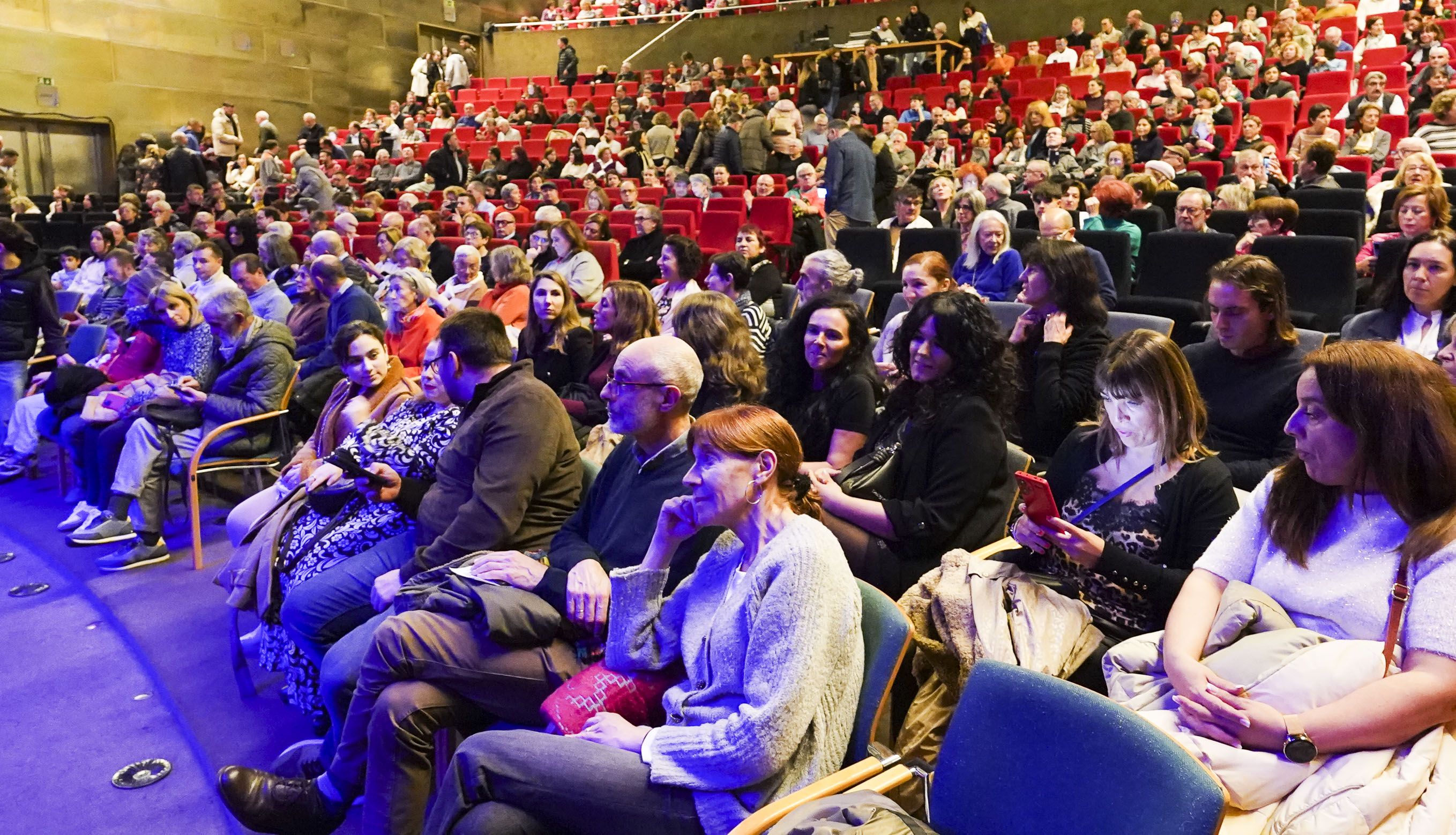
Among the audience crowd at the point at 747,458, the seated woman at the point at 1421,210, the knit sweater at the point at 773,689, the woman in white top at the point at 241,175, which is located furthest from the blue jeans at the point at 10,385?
the woman in white top at the point at 241,175

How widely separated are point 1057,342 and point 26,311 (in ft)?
16.8

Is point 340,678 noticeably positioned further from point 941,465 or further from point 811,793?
point 941,465

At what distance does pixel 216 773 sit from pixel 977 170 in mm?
5909

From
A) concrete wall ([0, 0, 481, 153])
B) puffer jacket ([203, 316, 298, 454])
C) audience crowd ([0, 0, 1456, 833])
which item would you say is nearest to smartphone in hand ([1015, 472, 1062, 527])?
audience crowd ([0, 0, 1456, 833])

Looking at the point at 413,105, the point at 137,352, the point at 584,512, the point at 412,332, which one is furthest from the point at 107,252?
the point at 413,105

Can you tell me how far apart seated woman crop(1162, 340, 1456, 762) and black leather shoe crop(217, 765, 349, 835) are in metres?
1.73

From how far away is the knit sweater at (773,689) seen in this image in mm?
1491

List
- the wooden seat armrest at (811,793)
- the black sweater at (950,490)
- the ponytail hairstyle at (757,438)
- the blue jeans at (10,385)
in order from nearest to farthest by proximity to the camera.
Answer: the wooden seat armrest at (811,793) < the ponytail hairstyle at (757,438) < the black sweater at (950,490) < the blue jeans at (10,385)

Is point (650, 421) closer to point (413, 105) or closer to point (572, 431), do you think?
point (572, 431)

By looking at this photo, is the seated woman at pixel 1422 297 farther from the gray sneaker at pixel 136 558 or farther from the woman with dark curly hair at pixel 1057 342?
the gray sneaker at pixel 136 558

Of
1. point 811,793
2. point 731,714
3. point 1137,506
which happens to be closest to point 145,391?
point 731,714

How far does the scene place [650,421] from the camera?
221 cm

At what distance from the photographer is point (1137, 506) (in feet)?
6.31

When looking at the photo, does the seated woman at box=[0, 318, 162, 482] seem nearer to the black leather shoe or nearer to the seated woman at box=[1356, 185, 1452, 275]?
the black leather shoe
